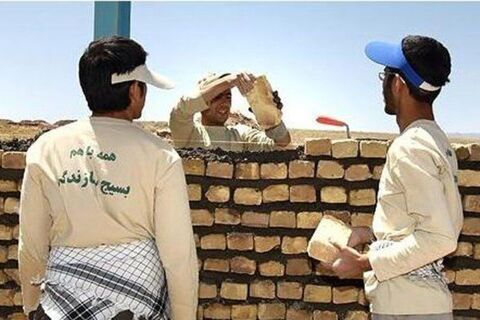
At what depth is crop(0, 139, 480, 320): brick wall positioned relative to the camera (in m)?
3.70

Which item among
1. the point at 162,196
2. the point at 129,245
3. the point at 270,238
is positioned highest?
the point at 162,196

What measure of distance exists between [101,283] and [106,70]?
65 centimetres

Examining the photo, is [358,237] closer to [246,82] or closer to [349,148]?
[349,148]

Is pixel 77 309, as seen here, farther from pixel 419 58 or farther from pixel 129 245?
pixel 419 58

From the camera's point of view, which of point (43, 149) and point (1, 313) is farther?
point (1, 313)

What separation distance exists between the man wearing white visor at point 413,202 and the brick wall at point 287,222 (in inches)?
50.5

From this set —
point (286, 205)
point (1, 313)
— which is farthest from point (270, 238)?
point (1, 313)

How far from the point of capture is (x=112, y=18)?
448 centimetres

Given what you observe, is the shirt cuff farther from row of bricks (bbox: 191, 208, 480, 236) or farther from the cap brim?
the cap brim

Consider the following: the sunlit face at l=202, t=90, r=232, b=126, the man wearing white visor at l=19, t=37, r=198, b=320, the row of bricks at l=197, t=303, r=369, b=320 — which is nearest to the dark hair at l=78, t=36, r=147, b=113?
the man wearing white visor at l=19, t=37, r=198, b=320

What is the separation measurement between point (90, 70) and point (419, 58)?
3.43 feet

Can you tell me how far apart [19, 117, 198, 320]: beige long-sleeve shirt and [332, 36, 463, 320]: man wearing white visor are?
59cm

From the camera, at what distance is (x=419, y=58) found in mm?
2354

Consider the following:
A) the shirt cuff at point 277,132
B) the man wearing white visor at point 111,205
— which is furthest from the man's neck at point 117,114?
the shirt cuff at point 277,132
